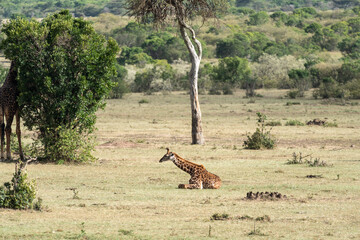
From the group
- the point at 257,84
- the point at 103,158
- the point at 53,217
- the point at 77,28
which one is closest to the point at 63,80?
the point at 77,28

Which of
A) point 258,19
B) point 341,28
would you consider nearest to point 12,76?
point 341,28

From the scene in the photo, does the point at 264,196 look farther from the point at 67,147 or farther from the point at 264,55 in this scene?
the point at 264,55

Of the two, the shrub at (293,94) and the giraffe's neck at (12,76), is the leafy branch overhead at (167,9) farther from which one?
the shrub at (293,94)

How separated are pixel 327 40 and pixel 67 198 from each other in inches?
2863

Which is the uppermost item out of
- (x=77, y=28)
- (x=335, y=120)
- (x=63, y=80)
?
(x=77, y=28)

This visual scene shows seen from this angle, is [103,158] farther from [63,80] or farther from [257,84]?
[257,84]

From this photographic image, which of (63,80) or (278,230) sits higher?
(63,80)

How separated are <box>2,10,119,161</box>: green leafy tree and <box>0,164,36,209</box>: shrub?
534cm

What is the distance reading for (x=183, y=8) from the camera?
20.3 meters

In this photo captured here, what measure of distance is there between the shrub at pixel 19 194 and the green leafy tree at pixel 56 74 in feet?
17.5

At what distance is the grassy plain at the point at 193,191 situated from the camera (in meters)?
8.73

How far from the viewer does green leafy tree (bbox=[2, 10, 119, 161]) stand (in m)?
15.5

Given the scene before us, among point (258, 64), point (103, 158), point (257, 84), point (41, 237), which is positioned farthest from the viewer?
point (258, 64)

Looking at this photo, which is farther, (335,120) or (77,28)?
(335,120)
